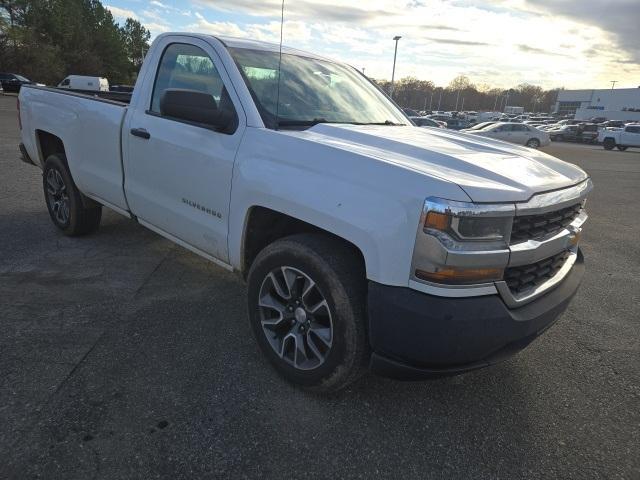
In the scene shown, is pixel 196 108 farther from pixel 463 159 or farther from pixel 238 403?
pixel 238 403

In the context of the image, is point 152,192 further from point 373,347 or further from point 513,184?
point 513,184

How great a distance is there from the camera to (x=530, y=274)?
100 inches

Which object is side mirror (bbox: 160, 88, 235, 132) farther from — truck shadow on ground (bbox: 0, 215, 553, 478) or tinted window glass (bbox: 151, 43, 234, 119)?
truck shadow on ground (bbox: 0, 215, 553, 478)

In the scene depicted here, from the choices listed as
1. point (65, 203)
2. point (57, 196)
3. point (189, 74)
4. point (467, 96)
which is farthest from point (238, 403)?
point (467, 96)

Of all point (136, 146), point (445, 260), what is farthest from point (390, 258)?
point (136, 146)

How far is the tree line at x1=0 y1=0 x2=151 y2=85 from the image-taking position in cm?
4769

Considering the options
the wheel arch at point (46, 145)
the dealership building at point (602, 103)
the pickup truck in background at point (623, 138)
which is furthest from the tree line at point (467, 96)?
the wheel arch at point (46, 145)

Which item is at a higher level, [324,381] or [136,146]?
[136,146]

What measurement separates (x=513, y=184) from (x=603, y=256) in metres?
4.37

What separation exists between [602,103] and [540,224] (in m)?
113

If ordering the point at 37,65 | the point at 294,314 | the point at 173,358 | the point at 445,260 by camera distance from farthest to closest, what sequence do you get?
1. the point at 37,65
2. the point at 173,358
3. the point at 294,314
4. the point at 445,260

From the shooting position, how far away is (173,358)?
3086mm

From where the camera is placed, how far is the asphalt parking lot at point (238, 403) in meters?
2.31

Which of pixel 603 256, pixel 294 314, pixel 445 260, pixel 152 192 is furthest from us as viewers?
pixel 603 256
